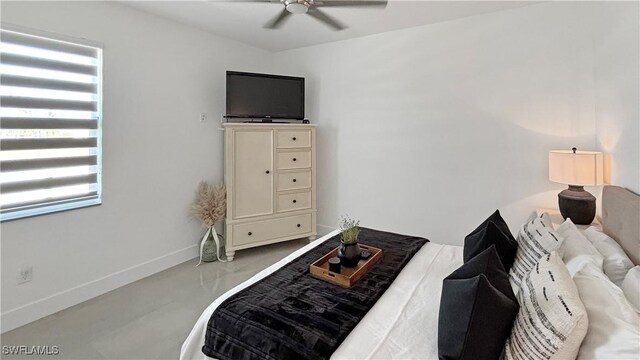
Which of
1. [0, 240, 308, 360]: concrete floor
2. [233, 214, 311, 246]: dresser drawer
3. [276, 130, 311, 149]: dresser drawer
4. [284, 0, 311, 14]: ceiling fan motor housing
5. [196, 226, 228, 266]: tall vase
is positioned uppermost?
[284, 0, 311, 14]: ceiling fan motor housing

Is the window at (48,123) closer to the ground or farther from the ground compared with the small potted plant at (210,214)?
farther from the ground

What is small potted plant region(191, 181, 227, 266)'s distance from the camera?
324 centimetres

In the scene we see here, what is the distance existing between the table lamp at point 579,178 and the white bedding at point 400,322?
1.06m

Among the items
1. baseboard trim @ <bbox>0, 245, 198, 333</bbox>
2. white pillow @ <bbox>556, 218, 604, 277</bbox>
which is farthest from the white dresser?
white pillow @ <bbox>556, 218, 604, 277</bbox>

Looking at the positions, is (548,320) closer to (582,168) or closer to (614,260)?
(614,260)

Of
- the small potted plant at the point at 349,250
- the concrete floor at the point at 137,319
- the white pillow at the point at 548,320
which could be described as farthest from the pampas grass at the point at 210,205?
the white pillow at the point at 548,320

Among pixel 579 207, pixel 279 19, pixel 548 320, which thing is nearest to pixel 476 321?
pixel 548 320

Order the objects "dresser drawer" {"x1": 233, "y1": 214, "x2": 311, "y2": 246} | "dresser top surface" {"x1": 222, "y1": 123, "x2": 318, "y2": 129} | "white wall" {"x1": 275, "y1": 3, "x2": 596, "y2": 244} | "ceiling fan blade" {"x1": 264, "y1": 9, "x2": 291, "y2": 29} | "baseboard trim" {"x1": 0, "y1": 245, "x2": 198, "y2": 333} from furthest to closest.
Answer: "dresser drawer" {"x1": 233, "y1": 214, "x2": 311, "y2": 246} < "dresser top surface" {"x1": 222, "y1": 123, "x2": 318, "y2": 129} < "white wall" {"x1": 275, "y1": 3, "x2": 596, "y2": 244} < "ceiling fan blade" {"x1": 264, "y1": 9, "x2": 291, "y2": 29} < "baseboard trim" {"x1": 0, "y1": 245, "x2": 198, "y2": 333}

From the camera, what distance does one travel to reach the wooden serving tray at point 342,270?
1.61m

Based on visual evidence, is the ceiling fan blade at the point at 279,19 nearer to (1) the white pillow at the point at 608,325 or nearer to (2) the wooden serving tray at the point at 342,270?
(2) the wooden serving tray at the point at 342,270

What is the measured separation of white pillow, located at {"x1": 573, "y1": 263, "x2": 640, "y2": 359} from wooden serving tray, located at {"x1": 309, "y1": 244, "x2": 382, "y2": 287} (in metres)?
0.94

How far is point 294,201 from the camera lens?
367cm

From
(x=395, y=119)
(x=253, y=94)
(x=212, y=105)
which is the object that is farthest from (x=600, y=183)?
(x=212, y=105)

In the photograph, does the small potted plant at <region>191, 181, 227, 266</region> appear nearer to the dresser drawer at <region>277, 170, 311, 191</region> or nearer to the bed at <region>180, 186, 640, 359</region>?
the dresser drawer at <region>277, 170, 311, 191</region>
